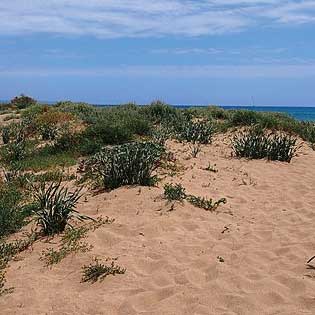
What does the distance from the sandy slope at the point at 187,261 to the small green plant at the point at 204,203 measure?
134mm

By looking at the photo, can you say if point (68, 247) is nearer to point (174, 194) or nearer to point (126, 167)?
point (174, 194)

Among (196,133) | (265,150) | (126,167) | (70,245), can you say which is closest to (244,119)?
(196,133)

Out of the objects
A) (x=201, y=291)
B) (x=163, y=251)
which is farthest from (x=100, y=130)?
(x=201, y=291)

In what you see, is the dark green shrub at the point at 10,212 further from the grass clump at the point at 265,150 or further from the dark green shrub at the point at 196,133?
the dark green shrub at the point at 196,133

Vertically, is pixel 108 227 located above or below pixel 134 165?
below

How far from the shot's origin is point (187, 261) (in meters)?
5.67

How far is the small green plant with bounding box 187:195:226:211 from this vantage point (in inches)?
303

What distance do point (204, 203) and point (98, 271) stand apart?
9.38ft

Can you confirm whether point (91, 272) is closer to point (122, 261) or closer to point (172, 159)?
point (122, 261)

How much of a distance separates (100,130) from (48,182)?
12.3 ft

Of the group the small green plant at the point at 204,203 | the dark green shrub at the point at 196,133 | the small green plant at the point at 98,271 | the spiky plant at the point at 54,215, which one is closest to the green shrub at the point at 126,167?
the small green plant at the point at 204,203

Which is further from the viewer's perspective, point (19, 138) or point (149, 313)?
point (19, 138)

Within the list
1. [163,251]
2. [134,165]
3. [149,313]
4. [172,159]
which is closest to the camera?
[149,313]

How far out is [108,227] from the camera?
22.3 feet
